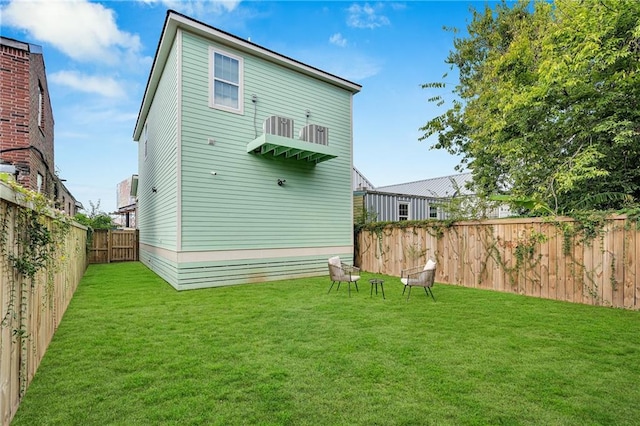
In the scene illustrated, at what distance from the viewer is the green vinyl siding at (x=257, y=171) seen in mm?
7953

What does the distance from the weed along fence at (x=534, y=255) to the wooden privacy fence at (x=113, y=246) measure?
12247mm

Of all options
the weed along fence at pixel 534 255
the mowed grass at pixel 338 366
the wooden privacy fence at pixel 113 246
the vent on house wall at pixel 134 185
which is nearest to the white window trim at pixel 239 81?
the mowed grass at pixel 338 366

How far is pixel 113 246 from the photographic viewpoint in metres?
14.9

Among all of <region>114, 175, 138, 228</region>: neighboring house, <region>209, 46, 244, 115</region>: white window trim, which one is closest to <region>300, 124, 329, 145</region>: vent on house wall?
<region>209, 46, 244, 115</region>: white window trim

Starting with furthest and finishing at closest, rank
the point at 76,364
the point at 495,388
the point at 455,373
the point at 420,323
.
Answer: the point at 420,323
the point at 76,364
the point at 455,373
the point at 495,388

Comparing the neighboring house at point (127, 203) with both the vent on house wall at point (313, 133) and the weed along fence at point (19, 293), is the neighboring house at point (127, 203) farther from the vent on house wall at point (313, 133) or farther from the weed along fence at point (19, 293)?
the weed along fence at point (19, 293)

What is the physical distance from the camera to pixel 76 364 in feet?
11.5

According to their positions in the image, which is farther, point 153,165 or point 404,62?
point 404,62

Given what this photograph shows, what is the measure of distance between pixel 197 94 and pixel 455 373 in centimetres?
803

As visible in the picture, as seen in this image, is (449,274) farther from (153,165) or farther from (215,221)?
(153,165)

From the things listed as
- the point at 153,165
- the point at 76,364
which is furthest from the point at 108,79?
the point at 76,364

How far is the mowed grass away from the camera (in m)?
2.56

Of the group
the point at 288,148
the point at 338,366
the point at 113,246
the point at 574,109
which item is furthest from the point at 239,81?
the point at 113,246

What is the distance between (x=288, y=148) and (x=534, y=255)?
642 centimetres
